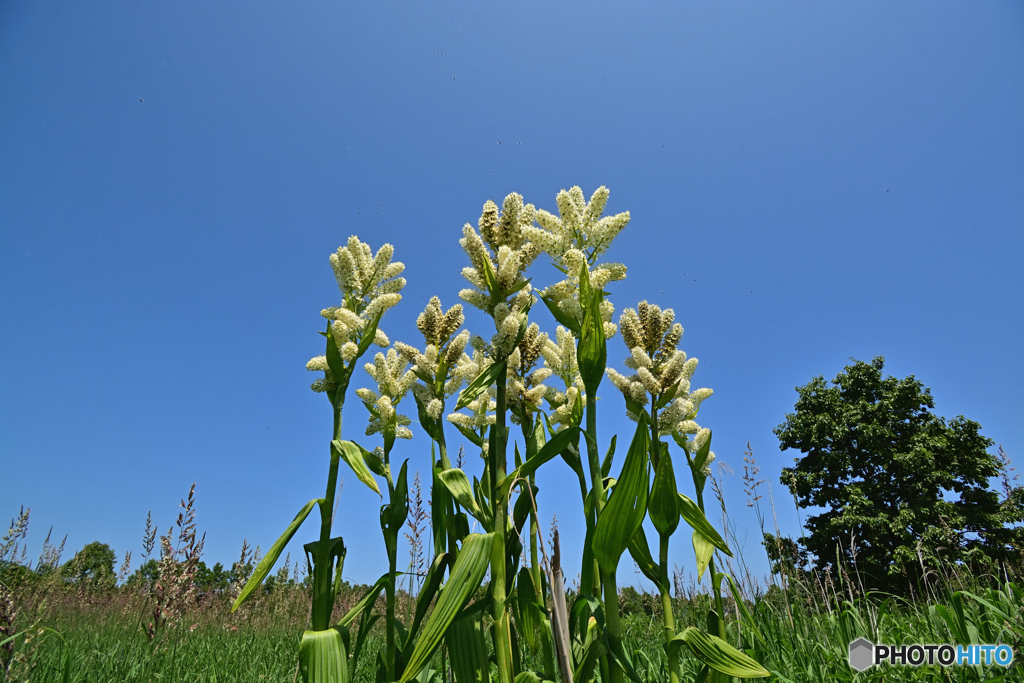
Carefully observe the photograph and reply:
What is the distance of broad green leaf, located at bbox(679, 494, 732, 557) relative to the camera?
1.37m

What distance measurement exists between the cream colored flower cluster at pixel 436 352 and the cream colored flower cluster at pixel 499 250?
0.13 metres

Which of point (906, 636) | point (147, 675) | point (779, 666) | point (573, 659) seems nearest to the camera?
point (573, 659)

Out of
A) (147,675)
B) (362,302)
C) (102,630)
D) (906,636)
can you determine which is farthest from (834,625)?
(102,630)

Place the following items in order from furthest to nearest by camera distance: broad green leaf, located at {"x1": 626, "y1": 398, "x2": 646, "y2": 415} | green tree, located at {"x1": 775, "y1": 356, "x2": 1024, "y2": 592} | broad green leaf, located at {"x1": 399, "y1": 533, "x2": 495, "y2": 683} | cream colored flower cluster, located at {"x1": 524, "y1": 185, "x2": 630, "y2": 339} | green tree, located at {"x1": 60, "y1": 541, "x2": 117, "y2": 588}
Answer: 1. green tree, located at {"x1": 775, "y1": 356, "x2": 1024, "y2": 592}
2. green tree, located at {"x1": 60, "y1": 541, "x2": 117, "y2": 588}
3. cream colored flower cluster, located at {"x1": 524, "y1": 185, "x2": 630, "y2": 339}
4. broad green leaf, located at {"x1": 626, "y1": 398, "x2": 646, "y2": 415}
5. broad green leaf, located at {"x1": 399, "y1": 533, "x2": 495, "y2": 683}

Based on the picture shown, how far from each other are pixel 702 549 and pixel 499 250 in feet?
3.97

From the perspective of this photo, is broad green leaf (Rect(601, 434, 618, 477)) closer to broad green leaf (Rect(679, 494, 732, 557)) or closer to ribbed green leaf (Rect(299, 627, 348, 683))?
broad green leaf (Rect(679, 494, 732, 557))

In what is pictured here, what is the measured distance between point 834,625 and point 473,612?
274 cm

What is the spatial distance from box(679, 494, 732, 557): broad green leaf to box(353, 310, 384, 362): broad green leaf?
108 cm

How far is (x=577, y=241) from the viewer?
5.77 ft

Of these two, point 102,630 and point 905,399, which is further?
point 905,399

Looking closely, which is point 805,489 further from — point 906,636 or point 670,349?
point 670,349

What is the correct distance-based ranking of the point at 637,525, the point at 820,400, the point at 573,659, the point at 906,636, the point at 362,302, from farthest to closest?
the point at 820,400
the point at 906,636
the point at 362,302
the point at 573,659
the point at 637,525

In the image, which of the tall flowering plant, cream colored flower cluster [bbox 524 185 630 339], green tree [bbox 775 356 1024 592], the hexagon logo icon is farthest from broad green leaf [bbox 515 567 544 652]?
green tree [bbox 775 356 1024 592]

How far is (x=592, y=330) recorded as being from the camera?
4.72 ft
